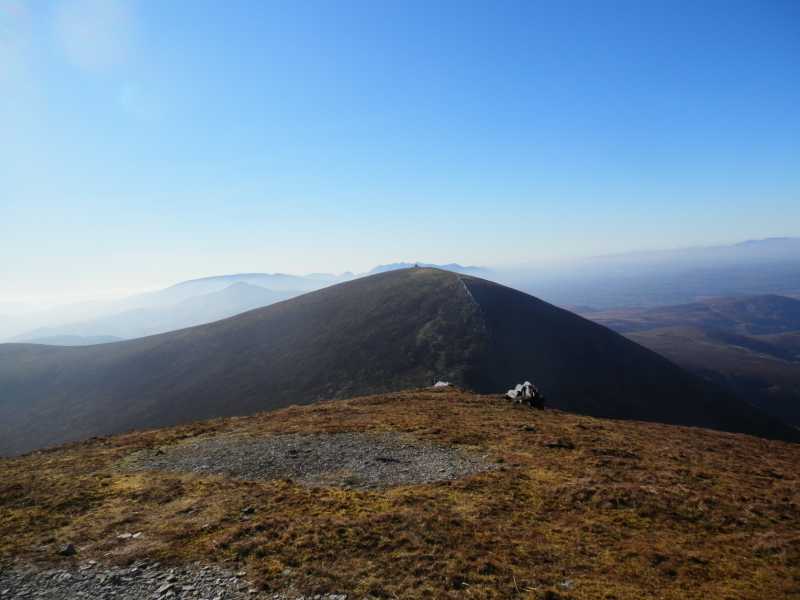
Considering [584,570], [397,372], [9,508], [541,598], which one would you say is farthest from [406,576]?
Answer: [397,372]

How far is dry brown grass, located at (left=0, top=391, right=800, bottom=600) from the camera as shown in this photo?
31.1 feet

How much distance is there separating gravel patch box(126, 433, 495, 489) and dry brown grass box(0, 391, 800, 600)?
37.6 inches

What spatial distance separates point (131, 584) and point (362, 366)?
55271mm

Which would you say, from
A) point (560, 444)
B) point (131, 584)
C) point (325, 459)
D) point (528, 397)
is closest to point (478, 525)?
point (325, 459)

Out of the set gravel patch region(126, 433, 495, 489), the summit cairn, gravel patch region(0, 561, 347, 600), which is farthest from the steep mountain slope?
gravel patch region(0, 561, 347, 600)

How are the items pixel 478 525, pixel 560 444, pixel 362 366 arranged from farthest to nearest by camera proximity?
pixel 362 366 → pixel 560 444 → pixel 478 525

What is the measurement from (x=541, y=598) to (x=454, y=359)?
172 feet

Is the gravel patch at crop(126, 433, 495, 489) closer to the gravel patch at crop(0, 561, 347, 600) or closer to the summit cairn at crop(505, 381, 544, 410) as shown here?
the gravel patch at crop(0, 561, 347, 600)

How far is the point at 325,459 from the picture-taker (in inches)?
709

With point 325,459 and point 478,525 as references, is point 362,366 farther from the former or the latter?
point 478,525

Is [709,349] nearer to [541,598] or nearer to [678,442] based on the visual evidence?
[678,442]

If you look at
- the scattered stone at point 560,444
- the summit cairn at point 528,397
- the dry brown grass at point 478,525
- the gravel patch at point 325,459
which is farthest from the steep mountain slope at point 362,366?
the dry brown grass at point 478,525

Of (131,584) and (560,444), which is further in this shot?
(560,444)

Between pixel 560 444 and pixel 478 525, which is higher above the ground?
pixel 478 525
